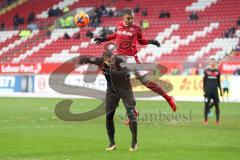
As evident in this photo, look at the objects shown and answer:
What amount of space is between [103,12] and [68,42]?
3.89m

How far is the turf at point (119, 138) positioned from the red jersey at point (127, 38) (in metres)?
2.29

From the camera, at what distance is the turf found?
43.6 ft

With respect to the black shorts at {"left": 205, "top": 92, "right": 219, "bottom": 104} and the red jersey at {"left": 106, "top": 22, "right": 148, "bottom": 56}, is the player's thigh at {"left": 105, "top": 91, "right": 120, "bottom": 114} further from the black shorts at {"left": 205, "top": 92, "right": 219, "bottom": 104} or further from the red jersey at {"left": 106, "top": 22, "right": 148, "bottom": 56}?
the black shorts at {"left": 205, "top": 92, "right": 219, "bottom": 104}

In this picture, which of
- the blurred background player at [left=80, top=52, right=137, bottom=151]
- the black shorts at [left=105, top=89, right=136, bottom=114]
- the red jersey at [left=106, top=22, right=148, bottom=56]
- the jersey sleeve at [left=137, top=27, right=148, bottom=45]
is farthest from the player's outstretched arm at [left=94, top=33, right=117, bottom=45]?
the black shorts at [left=105, top=89, right=136, bottom=114]

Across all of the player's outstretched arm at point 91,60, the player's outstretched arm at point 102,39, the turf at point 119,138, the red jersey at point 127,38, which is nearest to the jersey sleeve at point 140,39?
the red jersey at point 127,38

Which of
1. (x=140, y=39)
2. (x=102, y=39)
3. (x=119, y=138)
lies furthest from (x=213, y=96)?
(x=102, y=39)

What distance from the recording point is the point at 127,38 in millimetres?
14680

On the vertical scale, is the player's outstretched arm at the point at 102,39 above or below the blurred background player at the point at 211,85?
above

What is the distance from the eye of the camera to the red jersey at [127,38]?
14703mm

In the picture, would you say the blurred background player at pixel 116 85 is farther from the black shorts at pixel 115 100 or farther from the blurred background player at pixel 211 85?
the blurred background player at pixel 211 85

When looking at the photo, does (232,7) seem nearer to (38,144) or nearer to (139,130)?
(139,130)

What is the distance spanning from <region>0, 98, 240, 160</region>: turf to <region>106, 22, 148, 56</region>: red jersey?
90.0 inches

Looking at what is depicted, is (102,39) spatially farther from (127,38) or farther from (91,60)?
(91,60)

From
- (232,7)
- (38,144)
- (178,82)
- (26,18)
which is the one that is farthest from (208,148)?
(26,18)
